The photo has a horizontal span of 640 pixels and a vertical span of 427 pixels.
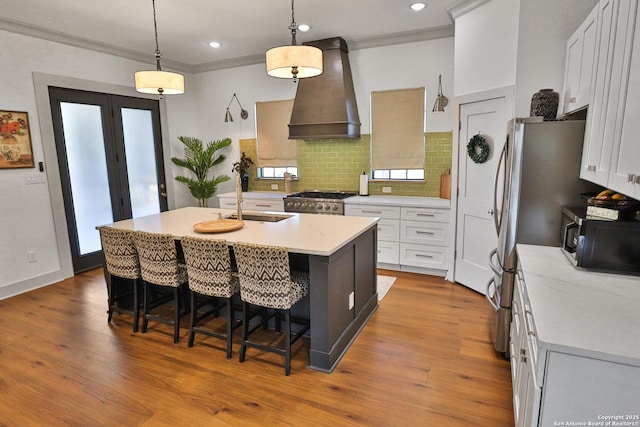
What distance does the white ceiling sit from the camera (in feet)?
11.9

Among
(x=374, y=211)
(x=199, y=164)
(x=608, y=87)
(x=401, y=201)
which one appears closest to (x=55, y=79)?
(x=199, y=164)

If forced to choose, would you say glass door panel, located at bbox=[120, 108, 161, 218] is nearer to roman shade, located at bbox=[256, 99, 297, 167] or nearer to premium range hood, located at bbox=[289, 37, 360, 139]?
roman shade, located at bbox=[256, 99, 297, 167]

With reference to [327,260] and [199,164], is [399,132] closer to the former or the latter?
[327,260]

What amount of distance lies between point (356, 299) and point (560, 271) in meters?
1.55

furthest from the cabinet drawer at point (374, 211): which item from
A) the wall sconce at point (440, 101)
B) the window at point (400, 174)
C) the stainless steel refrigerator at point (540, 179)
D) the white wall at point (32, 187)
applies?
the white wall at point (32, 187)

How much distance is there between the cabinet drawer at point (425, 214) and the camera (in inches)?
166

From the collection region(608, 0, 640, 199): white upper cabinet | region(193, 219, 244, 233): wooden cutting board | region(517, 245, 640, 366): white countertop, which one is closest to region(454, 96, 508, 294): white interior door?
region(517, 245, 640, 366): white countertop

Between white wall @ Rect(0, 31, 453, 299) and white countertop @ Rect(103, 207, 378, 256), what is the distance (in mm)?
1712

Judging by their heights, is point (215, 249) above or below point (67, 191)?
below

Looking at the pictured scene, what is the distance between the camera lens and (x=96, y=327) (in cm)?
331

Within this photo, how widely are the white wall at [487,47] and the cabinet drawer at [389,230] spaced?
1641mm

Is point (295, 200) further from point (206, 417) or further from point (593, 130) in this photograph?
point (593, 130)

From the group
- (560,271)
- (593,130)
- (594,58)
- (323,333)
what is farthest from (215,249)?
(594,58)

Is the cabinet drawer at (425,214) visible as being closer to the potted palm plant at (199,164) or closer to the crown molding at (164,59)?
the crown molding at (164,59)
